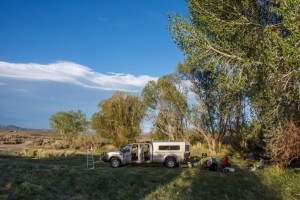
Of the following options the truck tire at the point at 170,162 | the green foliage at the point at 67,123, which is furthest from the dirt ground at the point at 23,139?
the truck tire at the point at 170,162

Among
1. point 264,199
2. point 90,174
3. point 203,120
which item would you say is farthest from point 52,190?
point 203,120

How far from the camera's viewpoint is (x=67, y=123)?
6594cm

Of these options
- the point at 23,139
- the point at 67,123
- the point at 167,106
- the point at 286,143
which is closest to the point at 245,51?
the point at 286,143

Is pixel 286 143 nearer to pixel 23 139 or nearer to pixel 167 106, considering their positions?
pixel 167 106

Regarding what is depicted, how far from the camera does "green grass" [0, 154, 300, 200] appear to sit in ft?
52.0

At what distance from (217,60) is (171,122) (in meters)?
24.7

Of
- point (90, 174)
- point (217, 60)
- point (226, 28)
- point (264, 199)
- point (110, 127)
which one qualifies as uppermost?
point (226, 28)

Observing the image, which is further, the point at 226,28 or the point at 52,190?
the point at 226,28

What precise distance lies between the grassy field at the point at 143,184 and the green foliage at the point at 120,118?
24.3 m

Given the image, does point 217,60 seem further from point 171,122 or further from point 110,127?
point 110,127

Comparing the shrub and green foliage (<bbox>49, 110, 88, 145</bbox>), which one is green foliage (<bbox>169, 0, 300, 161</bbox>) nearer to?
the shrub

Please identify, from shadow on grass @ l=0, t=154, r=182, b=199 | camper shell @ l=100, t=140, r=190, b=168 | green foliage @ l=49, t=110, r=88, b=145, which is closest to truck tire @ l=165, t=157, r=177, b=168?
camper shell @ l=100, t=140, r=190, b=168

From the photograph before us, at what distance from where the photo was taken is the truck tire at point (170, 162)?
85.3 ft

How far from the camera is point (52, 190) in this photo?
15922mm
